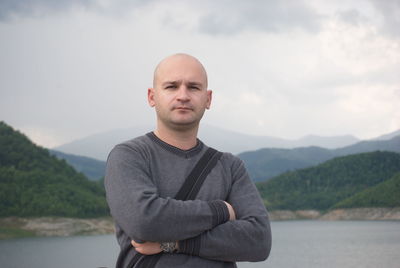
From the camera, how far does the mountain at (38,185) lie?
9356 cm

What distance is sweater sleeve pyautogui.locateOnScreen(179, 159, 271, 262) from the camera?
2.87 metres

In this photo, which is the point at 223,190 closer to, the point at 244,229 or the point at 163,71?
the point at 244,229

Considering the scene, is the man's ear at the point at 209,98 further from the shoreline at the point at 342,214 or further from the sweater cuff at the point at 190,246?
the shoreline at the point at 342,214

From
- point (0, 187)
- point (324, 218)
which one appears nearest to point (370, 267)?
point (0, 187)

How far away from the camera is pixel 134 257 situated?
2.85 metres

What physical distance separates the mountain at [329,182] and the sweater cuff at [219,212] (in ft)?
444

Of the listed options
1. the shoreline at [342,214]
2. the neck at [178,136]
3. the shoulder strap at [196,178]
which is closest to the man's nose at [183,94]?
the neck at [178,136]

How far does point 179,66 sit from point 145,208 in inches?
33.4

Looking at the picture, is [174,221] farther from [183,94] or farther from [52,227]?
[52,227]

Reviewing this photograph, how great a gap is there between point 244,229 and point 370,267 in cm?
4026

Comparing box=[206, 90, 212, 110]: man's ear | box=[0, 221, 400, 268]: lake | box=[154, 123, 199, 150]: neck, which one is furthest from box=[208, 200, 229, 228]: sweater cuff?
box=[0, 221, 400, 268]: lake

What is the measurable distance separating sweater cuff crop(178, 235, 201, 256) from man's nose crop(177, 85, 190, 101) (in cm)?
80

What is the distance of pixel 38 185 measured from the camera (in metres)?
104

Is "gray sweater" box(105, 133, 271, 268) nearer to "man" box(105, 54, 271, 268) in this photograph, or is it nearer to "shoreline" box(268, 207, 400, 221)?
"man" box(105, 54, 271, 268)
